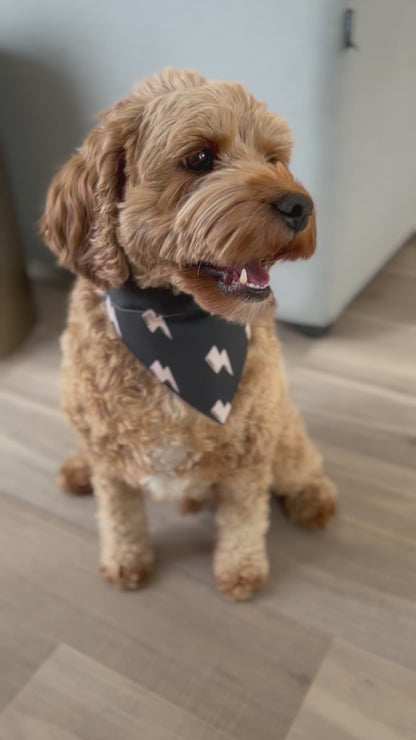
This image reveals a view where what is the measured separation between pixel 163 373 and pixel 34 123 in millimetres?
1267

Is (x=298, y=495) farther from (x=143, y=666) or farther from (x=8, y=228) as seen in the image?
(x=8, y=228)

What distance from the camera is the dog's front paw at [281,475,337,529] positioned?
1.26 metres

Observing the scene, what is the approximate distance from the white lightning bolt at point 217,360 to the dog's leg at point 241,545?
0.25 metres

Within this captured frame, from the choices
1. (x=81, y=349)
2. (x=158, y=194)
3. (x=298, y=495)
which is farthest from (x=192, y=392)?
(x=298, y=495)

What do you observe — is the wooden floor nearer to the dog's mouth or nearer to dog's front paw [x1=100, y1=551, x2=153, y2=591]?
dog's front paw [x1=100, y1=551, x2=153, y2=591]

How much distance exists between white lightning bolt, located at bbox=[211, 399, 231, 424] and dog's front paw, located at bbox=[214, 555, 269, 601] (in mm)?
336

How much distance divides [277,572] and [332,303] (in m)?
0.80

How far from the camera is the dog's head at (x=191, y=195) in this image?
0.74 m

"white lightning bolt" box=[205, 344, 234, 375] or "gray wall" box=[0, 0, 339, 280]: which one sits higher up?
"gray wall" box=[0, 0, 339, 280]

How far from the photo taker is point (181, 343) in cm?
94

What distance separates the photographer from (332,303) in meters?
1.73

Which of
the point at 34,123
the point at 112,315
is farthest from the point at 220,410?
the point at 34,123

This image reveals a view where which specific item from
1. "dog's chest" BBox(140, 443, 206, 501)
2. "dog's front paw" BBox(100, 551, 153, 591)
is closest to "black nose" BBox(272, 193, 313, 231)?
"dog's chest" BBox(140, 443, 206, 501)

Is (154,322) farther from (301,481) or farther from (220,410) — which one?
(301,481)
